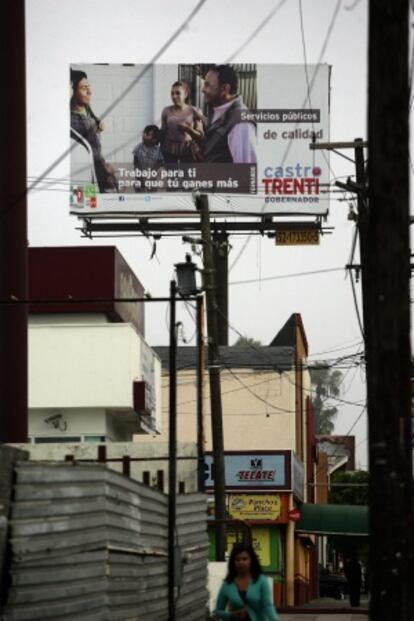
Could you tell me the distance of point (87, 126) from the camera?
58938 mm

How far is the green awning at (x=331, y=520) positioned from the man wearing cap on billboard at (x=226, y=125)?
1226cm

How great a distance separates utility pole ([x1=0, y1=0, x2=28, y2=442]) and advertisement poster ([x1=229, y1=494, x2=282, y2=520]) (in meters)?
24.1

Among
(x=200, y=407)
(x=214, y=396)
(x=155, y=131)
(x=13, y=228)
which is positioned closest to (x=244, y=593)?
(x=200, y=407)

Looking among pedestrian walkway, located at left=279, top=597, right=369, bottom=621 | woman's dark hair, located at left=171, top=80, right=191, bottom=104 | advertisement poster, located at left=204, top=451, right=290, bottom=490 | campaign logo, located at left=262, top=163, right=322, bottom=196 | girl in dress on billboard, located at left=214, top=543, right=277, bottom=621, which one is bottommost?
pedestrian walkway, located at left=279, top=597, right=369, bottom=621

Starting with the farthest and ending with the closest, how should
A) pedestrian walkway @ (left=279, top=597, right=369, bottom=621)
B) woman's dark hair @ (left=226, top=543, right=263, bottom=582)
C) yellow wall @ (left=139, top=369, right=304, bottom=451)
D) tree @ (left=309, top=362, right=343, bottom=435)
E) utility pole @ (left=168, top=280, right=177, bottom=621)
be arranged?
tree @ (left=309, top=362, right=343, bottom=435) → yellow wall @ (left=139, top=369, right=304, bottom=451) → pedestrian walkway @ (left=279, top=597, right=369, bottom=621) → utility pole @ (left=168, top=280, right=177, bottom=621) → woman's dark hair @ (left=226, top=543, right=263, bottom=582)

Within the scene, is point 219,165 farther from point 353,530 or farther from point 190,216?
point 353,530

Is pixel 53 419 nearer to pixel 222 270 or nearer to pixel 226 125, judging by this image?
pixel 222 270

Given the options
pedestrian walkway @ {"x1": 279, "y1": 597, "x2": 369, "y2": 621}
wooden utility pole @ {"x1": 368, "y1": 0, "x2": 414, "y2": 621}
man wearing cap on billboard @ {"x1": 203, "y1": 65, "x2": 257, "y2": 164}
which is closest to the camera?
wooden utility pole @ {"x1": 368, "y1": 0, "x2": 414, "y2": 621}

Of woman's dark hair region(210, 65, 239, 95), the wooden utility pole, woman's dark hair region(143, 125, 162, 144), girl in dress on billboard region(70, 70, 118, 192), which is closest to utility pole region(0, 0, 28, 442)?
the wooden utility pole

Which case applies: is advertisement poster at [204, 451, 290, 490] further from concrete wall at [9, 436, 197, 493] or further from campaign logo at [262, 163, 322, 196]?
concrete wall at [9, 436, 197, 493]

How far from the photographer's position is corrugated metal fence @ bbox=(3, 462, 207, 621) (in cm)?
1341

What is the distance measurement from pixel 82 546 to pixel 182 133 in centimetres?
4411

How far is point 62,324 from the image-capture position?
41.2 m

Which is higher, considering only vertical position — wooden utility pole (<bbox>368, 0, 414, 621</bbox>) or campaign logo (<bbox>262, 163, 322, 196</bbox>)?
campaign logo (<bbox>262, 163, 322, 196</bbox>)
